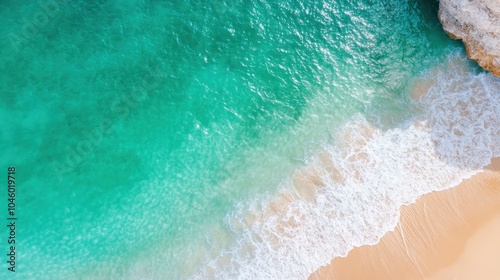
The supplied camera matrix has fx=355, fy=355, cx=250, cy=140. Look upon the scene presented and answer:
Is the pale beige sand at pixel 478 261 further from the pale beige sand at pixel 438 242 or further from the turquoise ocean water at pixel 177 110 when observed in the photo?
the turquoise ocean water at pixel 177 110

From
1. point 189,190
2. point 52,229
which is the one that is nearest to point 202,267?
point 189,190

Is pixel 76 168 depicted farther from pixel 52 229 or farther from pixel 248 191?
pixel 248 191

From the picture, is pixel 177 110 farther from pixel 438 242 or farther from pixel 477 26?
pixel 477 26

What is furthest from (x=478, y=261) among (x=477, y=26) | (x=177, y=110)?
(x=177, y=110)

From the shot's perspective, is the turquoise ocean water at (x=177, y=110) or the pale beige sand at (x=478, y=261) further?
the turquoise ocean water at (x=177, y=110)

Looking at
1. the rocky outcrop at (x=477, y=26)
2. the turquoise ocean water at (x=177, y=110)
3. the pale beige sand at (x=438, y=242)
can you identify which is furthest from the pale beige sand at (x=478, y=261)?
the rocky outcrop at (x=477, y=26)

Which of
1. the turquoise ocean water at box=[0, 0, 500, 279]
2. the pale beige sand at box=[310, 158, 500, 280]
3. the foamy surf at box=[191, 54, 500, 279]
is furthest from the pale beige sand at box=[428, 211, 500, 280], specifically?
the turquoise ocean water at box=[0, 0, 500, 279]
